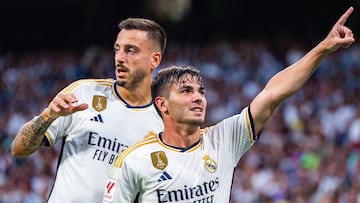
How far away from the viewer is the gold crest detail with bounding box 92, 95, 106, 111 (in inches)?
229

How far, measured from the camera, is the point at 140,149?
5289mm

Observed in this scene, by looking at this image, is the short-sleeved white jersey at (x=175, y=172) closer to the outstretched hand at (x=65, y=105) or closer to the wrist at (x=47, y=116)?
the outstretched hand at (x=65, y=105)

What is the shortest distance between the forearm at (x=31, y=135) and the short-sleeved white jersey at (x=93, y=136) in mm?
94

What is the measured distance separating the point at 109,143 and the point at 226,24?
48.7 ft

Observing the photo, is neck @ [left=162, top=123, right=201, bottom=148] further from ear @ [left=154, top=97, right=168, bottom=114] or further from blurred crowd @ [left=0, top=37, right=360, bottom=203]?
blurred crowd @ [left=0, top=37, right=360, bottom=203]

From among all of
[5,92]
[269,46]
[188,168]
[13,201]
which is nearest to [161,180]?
[188,168]

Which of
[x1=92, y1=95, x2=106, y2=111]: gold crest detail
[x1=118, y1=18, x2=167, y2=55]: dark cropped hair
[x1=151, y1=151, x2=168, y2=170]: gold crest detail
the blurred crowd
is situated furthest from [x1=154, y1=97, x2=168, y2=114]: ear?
the blurred crowd

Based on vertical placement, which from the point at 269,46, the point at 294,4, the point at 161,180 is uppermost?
the point at 294,4

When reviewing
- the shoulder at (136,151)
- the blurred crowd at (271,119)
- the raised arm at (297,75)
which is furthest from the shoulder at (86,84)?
the blurred crowd at (271,119)

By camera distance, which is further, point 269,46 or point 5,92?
point 5,92

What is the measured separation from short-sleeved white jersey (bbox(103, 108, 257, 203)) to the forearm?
643 millimetres

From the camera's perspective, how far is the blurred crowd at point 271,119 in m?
11.7

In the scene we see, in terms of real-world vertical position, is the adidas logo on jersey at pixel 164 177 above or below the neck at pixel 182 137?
below

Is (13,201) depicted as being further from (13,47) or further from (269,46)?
(13,47)
